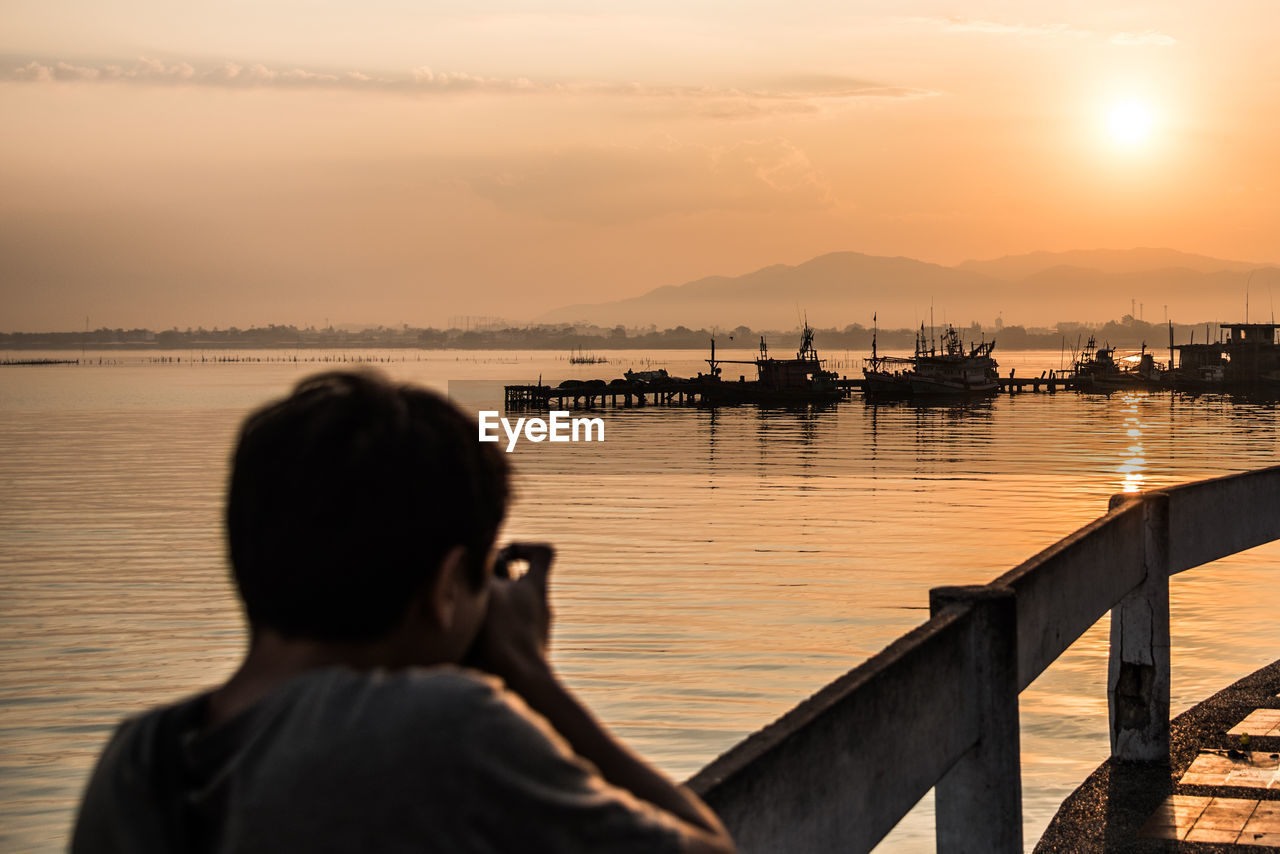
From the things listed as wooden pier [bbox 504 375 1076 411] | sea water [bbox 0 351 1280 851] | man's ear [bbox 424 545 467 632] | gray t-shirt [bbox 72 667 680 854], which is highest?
man's ear [bbox 424 545 467 632]

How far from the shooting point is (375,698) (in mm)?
1313

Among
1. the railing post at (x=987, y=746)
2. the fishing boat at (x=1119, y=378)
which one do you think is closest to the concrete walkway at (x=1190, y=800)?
the railing post at (x=987, y=746)

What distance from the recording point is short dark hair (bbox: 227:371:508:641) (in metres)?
1.45

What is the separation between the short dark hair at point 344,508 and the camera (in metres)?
1.45

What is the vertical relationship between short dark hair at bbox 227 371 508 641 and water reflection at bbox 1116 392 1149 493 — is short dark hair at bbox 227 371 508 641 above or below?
above

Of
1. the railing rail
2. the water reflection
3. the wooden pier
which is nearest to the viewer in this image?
the railing rail

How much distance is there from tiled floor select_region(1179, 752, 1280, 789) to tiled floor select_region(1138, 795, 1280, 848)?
0.95 ft

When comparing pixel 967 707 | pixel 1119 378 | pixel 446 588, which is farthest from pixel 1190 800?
pixel 1119 378

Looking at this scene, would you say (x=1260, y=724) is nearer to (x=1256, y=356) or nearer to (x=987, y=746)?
(x=987, y=746)

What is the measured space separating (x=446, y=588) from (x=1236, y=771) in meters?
6.17

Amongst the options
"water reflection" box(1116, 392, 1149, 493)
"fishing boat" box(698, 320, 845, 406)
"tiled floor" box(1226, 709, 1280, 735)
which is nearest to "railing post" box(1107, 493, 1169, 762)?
"tiled floor" box(1226, 709, 1280, 735)

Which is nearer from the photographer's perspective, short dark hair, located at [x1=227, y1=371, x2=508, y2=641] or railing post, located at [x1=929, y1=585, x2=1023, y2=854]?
short dark hair, located at [x1=227, y1=371, x2=508, y2=641]

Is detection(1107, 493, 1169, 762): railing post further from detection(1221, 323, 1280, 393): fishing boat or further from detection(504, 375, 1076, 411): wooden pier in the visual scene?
detection(1221, 323, 1280, 393): fishing boat

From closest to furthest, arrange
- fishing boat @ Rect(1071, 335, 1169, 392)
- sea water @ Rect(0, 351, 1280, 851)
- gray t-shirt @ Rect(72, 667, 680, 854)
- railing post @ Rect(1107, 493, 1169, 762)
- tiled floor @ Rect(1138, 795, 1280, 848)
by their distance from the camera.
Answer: gray t-shirt @ Rect(72, 667, 680, 854)
tiled floor @ Rect(1138, 795, 1280, 848)
railing post @ Rect(1107, 493, 1169, 762)
sea water @ Rect(0, 351, 1280, 851)
fishing boat @ Rect(1071, 335, 1169, 392)
